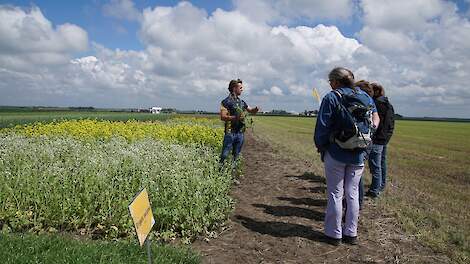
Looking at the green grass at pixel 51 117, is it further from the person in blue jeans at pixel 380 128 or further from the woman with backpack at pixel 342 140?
the woman with backpack at pixel 342 140

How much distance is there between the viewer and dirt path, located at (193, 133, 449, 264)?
481 cm

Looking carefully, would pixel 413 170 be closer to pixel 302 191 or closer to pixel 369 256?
pixel 302 191

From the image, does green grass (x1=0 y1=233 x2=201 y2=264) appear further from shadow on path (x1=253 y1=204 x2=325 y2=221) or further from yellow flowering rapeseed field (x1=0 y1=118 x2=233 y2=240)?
shadow on path (x1=253 y1=204 x2=325 y2=221)

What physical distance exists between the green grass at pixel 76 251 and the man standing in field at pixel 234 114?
373cm

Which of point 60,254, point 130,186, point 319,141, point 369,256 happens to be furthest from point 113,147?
point 369,256

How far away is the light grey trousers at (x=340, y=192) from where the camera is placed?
199 inches

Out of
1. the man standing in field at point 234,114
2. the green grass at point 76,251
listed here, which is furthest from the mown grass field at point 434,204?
the green grass at point 76,251

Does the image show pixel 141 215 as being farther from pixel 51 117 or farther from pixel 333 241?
pixel 51 117

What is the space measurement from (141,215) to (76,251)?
126cm

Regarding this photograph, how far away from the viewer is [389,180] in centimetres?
1020

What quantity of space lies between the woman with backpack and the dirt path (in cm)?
36

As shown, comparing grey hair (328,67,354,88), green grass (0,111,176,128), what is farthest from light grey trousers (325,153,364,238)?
green grass (0,111,176,128)

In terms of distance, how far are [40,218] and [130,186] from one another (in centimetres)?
135

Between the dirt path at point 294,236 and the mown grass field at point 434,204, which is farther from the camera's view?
the mown grass field at point 434,204
